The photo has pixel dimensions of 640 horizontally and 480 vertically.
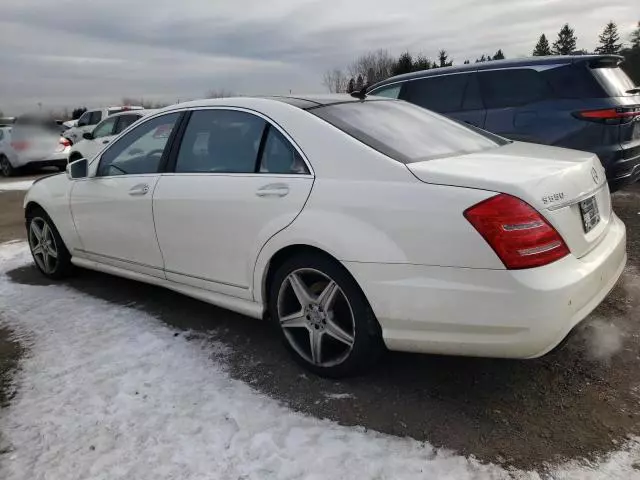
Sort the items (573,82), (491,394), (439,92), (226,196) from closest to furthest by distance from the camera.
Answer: (491,394) → (226,196) → (573,82) → (439,92)

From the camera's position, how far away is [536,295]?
7.57 ft

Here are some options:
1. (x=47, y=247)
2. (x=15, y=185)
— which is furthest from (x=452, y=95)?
(x=15, y=185)

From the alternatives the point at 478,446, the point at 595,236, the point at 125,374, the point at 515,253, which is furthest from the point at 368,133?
the point at 125,374

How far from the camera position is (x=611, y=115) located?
17.7ft

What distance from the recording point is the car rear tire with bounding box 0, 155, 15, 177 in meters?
15.1

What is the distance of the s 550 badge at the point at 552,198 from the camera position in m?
2.42

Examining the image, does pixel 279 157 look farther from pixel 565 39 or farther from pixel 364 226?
pixel 565 39

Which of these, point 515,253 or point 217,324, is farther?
point 217,324

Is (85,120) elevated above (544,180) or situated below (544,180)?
below

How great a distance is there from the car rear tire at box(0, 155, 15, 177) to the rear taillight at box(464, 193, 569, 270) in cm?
1552

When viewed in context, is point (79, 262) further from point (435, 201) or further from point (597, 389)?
point (597, 389)

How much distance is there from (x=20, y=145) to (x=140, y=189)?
1266 cm

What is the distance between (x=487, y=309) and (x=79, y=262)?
3.57m

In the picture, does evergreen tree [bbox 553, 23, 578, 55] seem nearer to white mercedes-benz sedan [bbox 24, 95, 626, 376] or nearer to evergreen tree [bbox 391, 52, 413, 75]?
evergreen tree [bbox 391, 52, 413, 75]
